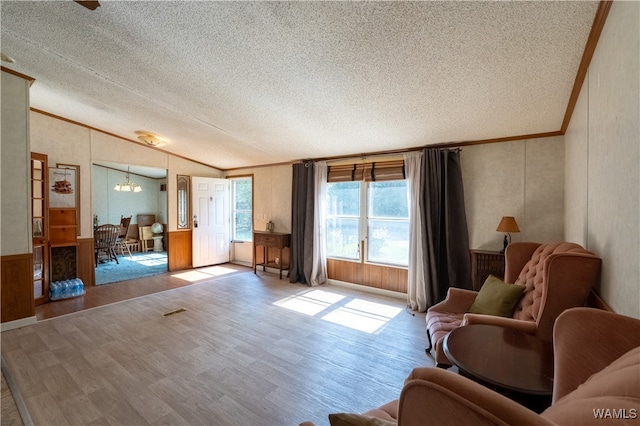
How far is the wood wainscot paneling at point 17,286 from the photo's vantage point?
3.14 m

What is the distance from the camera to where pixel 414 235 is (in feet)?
12.7

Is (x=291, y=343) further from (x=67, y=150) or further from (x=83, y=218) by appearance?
(x=67, y=150)

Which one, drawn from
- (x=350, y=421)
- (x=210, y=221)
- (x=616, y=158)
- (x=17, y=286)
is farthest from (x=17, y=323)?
(x=616, y=158)

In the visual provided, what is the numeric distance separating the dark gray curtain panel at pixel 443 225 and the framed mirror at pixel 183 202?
16.3 ft

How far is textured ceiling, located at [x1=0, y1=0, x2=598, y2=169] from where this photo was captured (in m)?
1.72

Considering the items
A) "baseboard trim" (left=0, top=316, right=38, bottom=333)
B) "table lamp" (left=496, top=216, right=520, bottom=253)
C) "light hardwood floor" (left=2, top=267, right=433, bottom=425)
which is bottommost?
"light hardwood floor" (left=2, top=267, right=433, bottom=425)

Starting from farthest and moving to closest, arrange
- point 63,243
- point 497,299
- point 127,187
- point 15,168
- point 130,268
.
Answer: point 127,187
point 130,268
point 63,243
point 15,168
point 497,299

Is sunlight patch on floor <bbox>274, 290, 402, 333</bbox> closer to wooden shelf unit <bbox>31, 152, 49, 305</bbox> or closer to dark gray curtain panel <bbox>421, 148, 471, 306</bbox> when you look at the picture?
dark gray curtain panel <bbox>421, 148, 471, 306</bbox>

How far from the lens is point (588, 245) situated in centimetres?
186

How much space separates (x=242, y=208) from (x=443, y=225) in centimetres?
465

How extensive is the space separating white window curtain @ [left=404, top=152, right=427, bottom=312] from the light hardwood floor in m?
0.30

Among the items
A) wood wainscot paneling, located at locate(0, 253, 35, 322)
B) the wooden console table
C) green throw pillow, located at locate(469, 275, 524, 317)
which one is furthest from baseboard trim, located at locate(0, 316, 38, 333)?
green throw pillow, located at locate(469, 275, 524, 317)

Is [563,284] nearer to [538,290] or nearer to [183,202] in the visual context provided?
[538,290]

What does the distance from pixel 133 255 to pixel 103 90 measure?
599 centimetres
